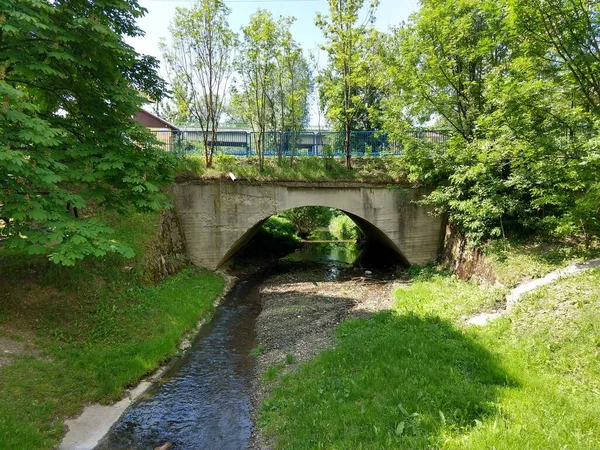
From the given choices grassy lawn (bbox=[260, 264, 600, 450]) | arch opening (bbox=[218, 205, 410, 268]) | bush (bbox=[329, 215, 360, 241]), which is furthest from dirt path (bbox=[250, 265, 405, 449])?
bush (bbox=[329, 215, 360, 241])

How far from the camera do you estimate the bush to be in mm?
34844

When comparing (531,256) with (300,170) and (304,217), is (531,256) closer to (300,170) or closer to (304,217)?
(300,170)

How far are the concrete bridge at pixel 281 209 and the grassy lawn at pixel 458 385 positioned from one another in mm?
8466

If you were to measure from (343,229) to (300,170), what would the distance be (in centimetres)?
2001

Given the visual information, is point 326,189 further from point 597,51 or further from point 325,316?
point 597,51

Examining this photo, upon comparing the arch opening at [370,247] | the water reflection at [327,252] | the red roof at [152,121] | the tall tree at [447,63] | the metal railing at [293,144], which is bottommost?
the water reflection at [327,252]

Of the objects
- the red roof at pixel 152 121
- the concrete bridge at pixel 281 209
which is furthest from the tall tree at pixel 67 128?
the red roof at pixel 152 121

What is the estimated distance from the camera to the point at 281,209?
18016mm

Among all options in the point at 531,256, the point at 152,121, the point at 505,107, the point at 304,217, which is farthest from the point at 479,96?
the point at 152,121

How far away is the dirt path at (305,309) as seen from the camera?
31.2ft

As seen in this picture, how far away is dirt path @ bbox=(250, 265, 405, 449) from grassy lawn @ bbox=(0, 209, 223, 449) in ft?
8.91

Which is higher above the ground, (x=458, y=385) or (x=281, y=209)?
(x=281, y=209)

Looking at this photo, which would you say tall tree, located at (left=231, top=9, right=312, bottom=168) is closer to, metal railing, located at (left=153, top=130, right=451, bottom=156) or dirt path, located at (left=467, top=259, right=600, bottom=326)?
metal railing, located at (left=153, top=130, right=451, bottom=156)

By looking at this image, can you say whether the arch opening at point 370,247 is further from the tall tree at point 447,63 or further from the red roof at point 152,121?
the red roof at point 152,121
